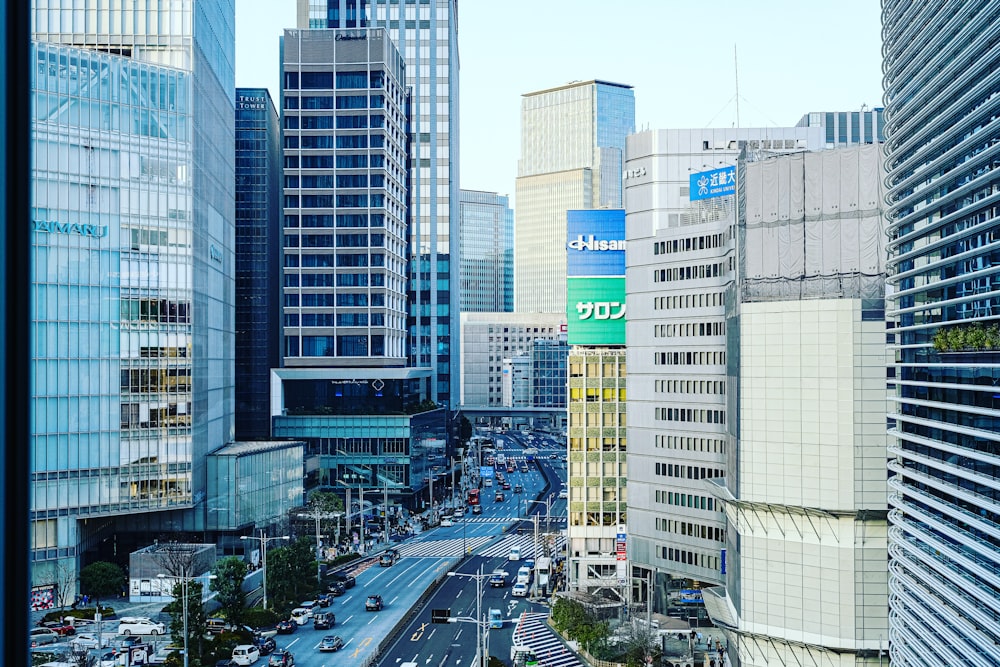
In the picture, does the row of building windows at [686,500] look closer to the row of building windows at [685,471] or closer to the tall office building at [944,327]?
the row of building windows at [685,471]

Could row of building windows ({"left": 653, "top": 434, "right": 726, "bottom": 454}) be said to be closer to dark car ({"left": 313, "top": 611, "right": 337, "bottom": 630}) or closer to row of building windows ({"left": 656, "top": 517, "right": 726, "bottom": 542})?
row of building windows ({"left": 656, "top": 517, "right": 726, "bottom": 542})

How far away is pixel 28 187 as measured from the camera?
4445 millimetres

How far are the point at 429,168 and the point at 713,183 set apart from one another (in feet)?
239

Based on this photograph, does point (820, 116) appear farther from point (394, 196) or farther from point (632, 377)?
point (632, 377)

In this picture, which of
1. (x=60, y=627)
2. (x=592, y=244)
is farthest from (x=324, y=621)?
(x=592, y=244)

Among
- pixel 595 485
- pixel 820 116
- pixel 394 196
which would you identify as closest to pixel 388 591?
pixel 595 485

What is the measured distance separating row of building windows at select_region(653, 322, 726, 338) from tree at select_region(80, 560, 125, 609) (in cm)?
3514

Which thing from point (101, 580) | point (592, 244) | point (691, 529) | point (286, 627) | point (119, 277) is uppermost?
point (592, 244)

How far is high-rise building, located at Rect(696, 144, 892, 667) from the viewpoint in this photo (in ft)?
98.3

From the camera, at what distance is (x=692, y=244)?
58844mm

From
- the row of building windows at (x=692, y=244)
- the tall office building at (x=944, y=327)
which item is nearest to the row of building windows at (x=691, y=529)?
the row of building windows at (x=692, y=244)

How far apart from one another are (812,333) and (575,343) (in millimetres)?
41123

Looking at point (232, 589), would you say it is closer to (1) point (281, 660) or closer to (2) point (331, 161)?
(1) point (281, 660)

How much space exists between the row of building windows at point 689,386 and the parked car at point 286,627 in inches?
993
